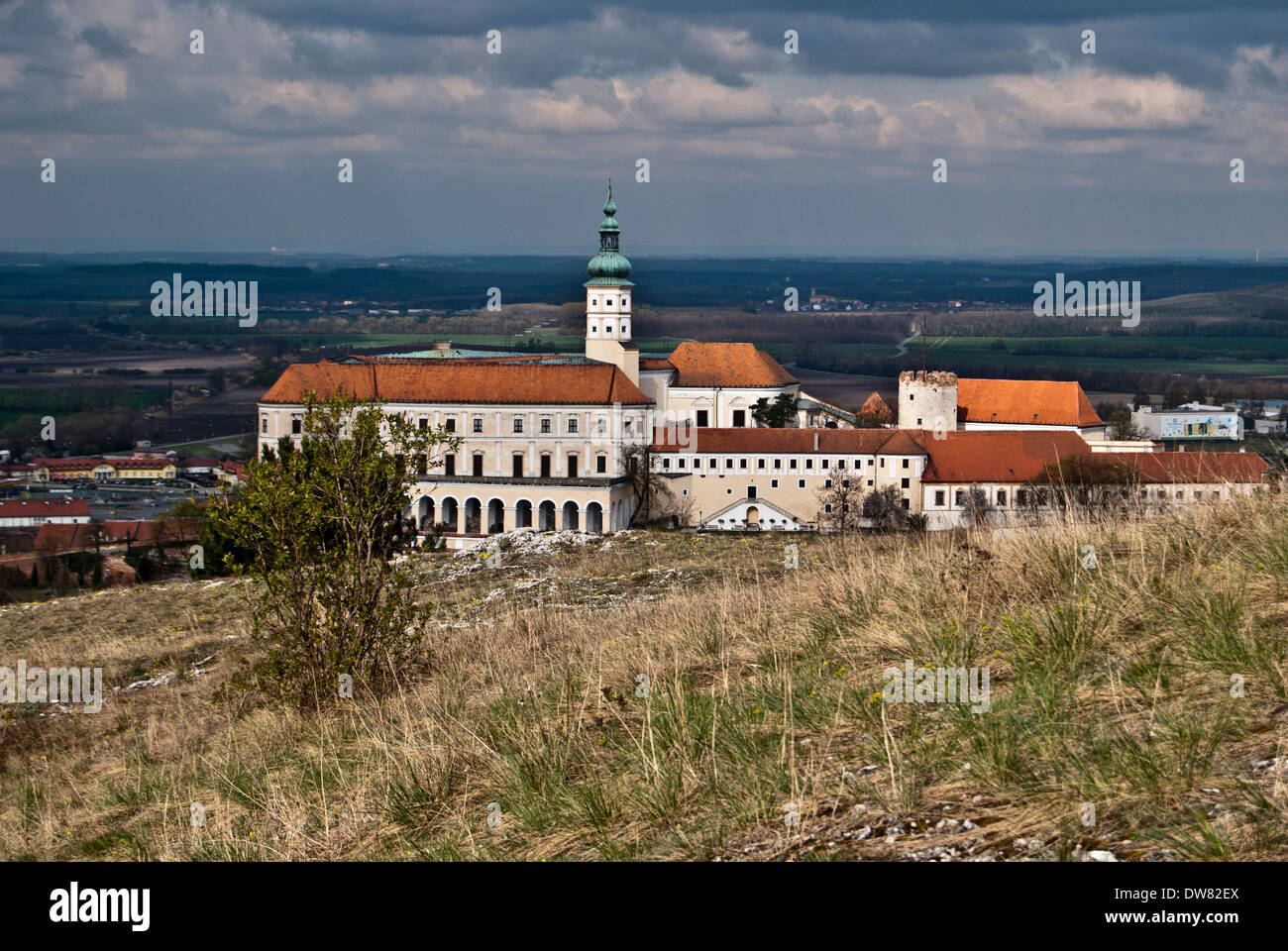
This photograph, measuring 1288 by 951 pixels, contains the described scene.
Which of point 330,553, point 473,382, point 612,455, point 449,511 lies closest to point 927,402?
point 612,455

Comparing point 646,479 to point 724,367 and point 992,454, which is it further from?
point 992,454

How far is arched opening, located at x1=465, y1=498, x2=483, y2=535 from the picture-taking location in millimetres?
87750

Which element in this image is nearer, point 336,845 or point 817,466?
point 336,845

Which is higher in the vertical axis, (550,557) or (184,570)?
(550,557)

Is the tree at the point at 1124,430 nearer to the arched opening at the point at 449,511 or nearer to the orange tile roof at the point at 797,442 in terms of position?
the orange tile roof at the point at 797,442

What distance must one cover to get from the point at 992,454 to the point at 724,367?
79.3ft

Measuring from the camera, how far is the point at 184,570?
60.3 metres

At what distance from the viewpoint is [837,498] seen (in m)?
81.7

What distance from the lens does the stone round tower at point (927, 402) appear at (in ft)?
319

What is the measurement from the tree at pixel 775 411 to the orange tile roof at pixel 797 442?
10.7 meters

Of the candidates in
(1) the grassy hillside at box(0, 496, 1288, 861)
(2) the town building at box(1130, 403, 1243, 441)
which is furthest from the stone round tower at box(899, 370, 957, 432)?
(1) the grassy hillside at box(0, 496, 1288, 861)

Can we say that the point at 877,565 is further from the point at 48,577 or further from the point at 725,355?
the point at 725,355
